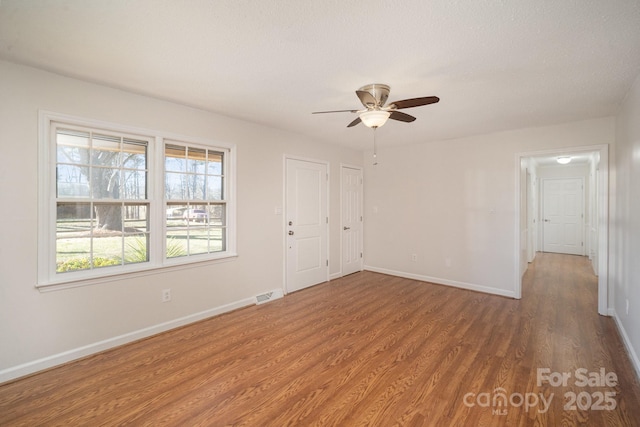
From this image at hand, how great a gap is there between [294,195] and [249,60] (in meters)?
2.45

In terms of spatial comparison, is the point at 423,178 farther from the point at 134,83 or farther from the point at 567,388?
the point at 134,83

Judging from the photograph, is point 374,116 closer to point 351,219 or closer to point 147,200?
point 147,200

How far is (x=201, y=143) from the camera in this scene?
3.40 metres

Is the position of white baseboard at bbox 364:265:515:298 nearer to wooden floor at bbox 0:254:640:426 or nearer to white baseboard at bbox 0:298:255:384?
wooden floor at bbox 0:254:640:426

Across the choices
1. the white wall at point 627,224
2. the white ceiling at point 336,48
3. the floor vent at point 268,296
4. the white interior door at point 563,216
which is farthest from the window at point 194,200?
the white interior door at point 563,216

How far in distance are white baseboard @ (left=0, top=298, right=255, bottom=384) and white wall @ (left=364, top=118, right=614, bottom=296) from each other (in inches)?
128

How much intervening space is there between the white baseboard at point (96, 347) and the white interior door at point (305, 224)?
129 centimetres

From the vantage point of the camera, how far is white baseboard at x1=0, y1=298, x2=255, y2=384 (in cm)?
227

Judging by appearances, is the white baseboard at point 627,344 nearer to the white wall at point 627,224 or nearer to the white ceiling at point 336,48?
the white wall at point 627,224

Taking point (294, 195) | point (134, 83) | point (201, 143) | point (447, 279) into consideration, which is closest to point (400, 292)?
point (447, 279)

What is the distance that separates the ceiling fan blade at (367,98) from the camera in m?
2.35

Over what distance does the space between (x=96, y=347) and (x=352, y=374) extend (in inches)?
91.1

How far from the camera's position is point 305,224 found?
469 cm

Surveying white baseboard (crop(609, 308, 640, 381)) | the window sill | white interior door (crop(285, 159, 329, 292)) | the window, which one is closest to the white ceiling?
the window
